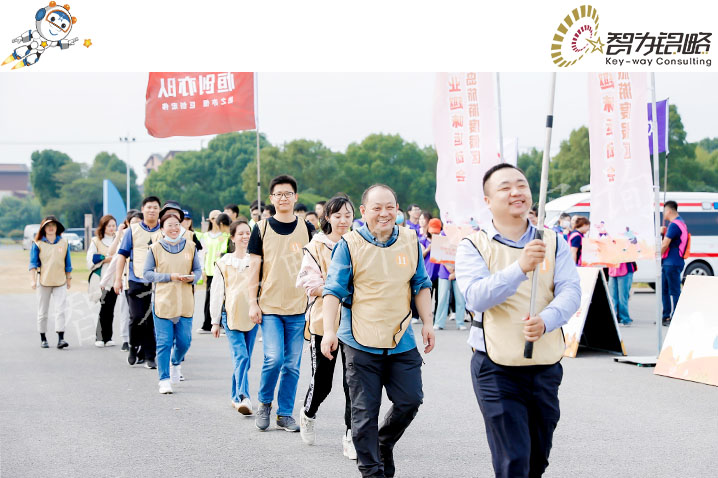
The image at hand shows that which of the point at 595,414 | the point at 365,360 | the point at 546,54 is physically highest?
the point at 546,54

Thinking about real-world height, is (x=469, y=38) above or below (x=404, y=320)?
above

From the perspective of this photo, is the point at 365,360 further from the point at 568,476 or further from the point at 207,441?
the point at 207,441

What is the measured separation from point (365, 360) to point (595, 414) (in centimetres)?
317

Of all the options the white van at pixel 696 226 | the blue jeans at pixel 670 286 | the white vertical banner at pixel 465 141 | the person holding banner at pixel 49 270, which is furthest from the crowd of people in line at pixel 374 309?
the white van at pixel 696 226

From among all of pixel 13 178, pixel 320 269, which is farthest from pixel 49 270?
pixel 13 178

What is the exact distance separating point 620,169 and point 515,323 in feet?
24.6

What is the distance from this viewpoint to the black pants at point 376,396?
188 inches

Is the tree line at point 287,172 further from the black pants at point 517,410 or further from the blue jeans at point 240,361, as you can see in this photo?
the black pants at point 517,410

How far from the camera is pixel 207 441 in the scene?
6293 millimetres

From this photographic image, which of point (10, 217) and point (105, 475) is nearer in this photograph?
point (105, 475)

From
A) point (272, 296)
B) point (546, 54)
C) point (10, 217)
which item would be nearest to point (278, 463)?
point (272, 296)

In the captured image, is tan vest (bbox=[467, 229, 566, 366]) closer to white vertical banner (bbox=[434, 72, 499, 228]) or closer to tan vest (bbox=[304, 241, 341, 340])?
tan vest (bbox=[304, 241, 341, 340])

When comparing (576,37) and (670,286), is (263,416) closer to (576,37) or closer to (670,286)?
(576,37)

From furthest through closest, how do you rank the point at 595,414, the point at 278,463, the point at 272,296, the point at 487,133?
the point at 487,133
the point at 595,414
the point at 272,296
the point at 278,463
